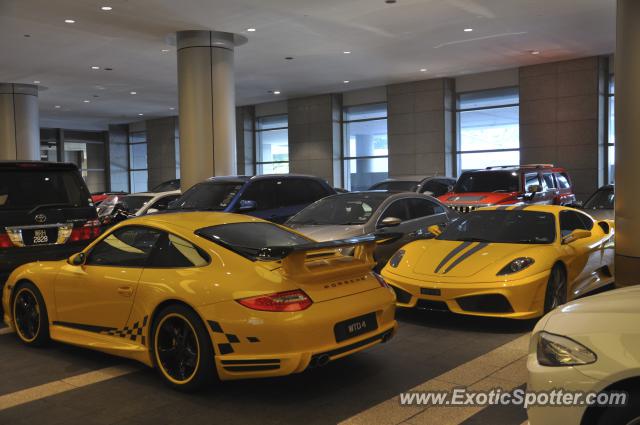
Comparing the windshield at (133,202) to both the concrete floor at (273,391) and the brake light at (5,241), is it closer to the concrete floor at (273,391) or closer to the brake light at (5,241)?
the brake light at (5,241)

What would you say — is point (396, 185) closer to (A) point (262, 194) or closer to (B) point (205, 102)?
(B) point (205, 102)

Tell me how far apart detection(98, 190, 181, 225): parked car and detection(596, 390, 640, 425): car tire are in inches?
468

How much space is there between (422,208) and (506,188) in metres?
4.93

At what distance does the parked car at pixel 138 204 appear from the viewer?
13923 millimetres

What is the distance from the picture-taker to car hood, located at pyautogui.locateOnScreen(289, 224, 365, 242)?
28.5ft

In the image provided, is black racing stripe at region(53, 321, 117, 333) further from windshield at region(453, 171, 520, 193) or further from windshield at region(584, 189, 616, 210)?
windshield at region(453, 171, 520, 193)

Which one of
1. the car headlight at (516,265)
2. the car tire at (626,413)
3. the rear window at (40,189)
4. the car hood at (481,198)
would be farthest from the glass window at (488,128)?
the car tire at (626,413)

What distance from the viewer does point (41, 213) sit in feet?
24.2

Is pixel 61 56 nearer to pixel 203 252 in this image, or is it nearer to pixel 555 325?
pixel 203 252

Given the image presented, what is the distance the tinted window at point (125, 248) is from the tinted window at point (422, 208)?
5403mm

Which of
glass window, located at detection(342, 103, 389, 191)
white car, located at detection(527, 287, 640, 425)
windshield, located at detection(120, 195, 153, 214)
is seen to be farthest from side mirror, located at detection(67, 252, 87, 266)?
glass window, located at detection(342, 103, 389, 191)

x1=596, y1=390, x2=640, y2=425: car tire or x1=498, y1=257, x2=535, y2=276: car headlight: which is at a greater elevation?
x1=498, y1=257, x2=535, y2=276: car headlight

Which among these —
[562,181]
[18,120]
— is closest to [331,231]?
[562,181]

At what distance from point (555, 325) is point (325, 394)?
200cm
